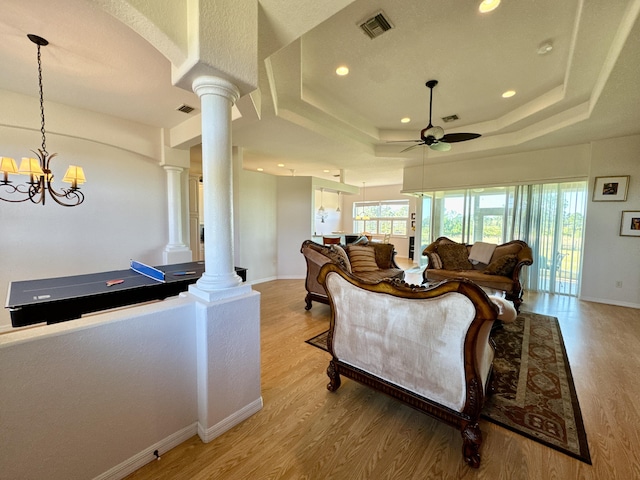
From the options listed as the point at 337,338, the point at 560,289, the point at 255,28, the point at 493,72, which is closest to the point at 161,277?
the point at 337,338

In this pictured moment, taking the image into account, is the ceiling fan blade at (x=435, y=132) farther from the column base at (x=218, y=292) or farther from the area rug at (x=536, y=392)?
the column base at (x=218, y=292)

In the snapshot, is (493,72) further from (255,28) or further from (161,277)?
(161,277)

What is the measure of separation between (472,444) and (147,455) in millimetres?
1924

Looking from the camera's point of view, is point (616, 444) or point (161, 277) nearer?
point (616, 444)

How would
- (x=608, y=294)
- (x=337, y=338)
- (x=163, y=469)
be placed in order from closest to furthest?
1. (x=163, y=469)
2. (x=337, y=338)
3. (x=608, y=294)

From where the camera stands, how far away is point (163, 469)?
1513mm

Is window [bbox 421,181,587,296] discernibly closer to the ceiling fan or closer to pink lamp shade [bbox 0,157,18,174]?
the ceiling fan

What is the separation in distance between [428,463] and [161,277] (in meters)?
2.82

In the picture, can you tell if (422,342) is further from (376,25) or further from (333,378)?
(376,25)

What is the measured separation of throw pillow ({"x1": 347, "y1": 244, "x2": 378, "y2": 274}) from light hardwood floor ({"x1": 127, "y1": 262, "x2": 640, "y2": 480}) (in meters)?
2.10

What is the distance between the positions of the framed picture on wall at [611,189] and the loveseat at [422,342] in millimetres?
4648

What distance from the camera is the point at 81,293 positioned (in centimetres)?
228

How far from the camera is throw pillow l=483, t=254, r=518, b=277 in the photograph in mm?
4259

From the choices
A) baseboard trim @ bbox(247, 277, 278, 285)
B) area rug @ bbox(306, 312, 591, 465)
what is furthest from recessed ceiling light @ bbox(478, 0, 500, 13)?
baseboard trim @ bbox(247, 277, 278, 285)
